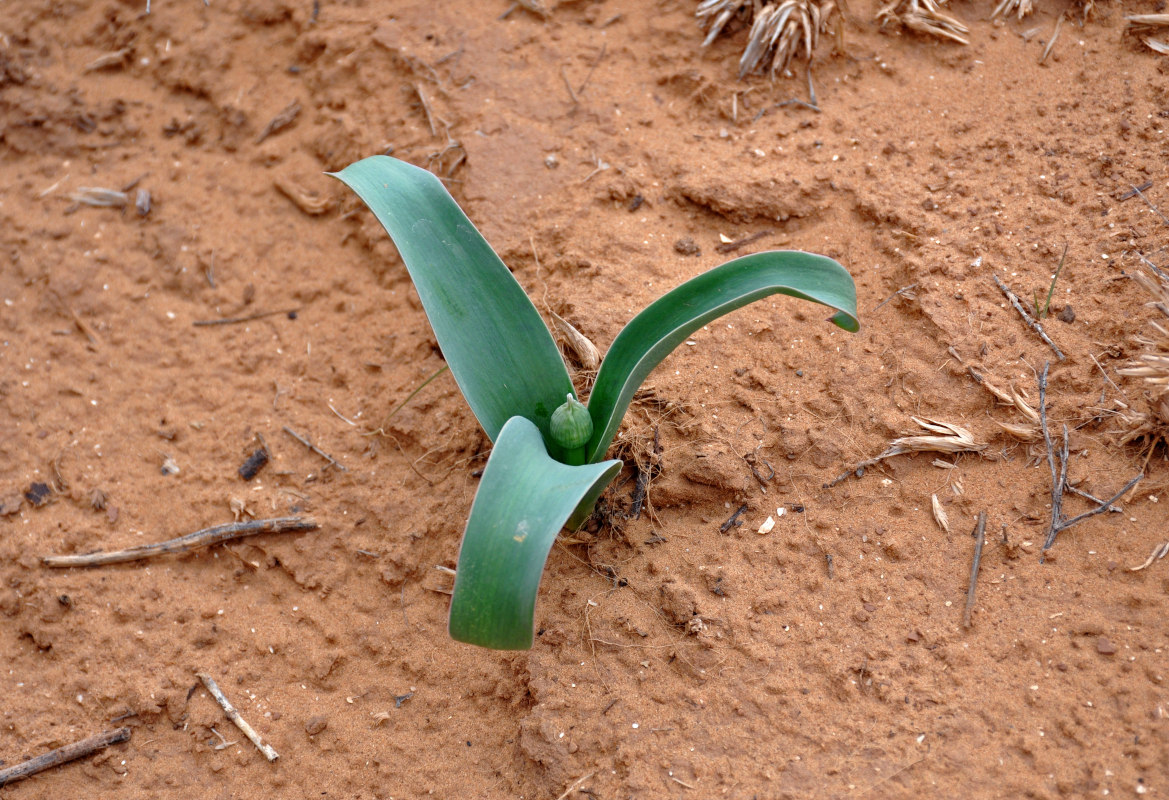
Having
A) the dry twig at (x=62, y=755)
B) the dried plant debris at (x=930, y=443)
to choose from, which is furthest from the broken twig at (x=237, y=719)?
the dried plant debris at (x=930, y=443)

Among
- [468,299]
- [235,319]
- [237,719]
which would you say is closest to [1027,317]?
[468,299]

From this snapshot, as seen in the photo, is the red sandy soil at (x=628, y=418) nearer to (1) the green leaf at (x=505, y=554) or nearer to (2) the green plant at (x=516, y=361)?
(2) the green plant at (x=516, y=361)

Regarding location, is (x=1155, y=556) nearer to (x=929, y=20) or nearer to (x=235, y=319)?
(x=929, y=20)

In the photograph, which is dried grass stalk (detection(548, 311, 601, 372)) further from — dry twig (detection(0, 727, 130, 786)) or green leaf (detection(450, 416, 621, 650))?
dry twig (detection(0, 727, 130, 786))

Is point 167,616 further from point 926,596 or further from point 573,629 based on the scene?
point 926,596

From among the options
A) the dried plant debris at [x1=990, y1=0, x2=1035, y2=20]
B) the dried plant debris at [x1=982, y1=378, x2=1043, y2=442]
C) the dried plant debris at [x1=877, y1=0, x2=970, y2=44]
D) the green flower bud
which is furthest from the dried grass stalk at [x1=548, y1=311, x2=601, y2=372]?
the dried plant debris at [x1=990, y1=0, x2=1035, y2=20]
